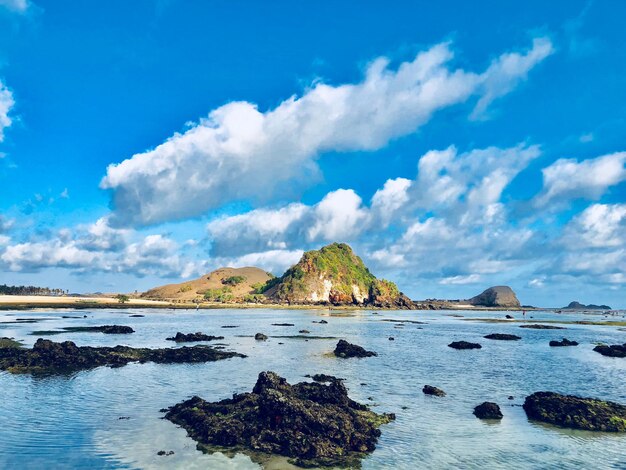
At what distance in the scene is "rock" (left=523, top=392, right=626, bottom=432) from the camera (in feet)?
80.5

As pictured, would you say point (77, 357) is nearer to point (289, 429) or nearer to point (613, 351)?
point (289, 429)

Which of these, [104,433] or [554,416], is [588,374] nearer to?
[554,416]

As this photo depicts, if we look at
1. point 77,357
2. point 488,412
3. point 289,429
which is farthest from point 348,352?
point 289,429

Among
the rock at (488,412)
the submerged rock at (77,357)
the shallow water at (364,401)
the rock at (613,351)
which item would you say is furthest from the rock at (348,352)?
the rock at (613,351)

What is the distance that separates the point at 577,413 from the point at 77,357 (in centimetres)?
4100

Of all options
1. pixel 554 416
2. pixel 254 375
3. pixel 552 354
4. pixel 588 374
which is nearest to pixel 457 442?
pixel 554 416

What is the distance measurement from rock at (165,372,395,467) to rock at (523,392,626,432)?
10.4 metres

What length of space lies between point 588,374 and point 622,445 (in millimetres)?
25749

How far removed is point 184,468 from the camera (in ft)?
56.3

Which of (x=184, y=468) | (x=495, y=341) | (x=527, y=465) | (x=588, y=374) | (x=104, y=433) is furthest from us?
(x=495, y=341)

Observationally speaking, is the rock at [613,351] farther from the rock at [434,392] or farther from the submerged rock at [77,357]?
the submerged rock at [77,357]

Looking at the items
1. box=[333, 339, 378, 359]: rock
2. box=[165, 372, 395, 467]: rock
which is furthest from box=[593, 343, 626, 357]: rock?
box=[165, 372, 395, 467]: rock

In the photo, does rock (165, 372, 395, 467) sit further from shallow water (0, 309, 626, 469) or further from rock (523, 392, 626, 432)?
rock (523, 392, 626, 432)

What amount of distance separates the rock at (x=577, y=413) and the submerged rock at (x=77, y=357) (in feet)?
102
